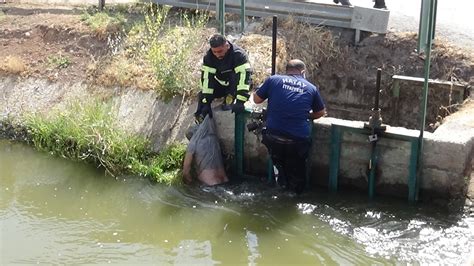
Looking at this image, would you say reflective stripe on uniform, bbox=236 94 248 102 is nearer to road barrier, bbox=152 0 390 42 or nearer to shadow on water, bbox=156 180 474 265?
shadow on water, bbox=156 180 474 265

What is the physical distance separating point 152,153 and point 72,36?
11.7ft

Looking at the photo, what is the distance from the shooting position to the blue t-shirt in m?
8.02

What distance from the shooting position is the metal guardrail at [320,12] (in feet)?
36.2

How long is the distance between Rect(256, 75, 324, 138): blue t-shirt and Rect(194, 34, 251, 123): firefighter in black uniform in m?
0.57

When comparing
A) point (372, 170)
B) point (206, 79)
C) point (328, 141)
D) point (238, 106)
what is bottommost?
point (372, 170)

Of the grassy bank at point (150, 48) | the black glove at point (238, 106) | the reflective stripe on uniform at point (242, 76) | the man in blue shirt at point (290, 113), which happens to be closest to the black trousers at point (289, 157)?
the man in blue shirt at point (290, 113)

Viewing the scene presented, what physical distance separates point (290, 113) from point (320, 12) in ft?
12.6

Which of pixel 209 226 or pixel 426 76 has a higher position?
pixel 426 76

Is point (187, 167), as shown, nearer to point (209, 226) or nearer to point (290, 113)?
point (209, 226)

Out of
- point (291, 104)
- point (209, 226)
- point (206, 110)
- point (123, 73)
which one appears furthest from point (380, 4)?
point (209, 226)

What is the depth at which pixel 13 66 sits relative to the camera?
11.4 m

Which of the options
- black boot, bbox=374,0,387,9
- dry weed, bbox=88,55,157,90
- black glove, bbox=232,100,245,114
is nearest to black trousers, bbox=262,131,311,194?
black glove, bbox=232,100,245,114

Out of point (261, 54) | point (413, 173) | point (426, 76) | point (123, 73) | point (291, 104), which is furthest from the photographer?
point (123, 73)

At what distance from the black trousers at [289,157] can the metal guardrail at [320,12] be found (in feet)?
11.9
